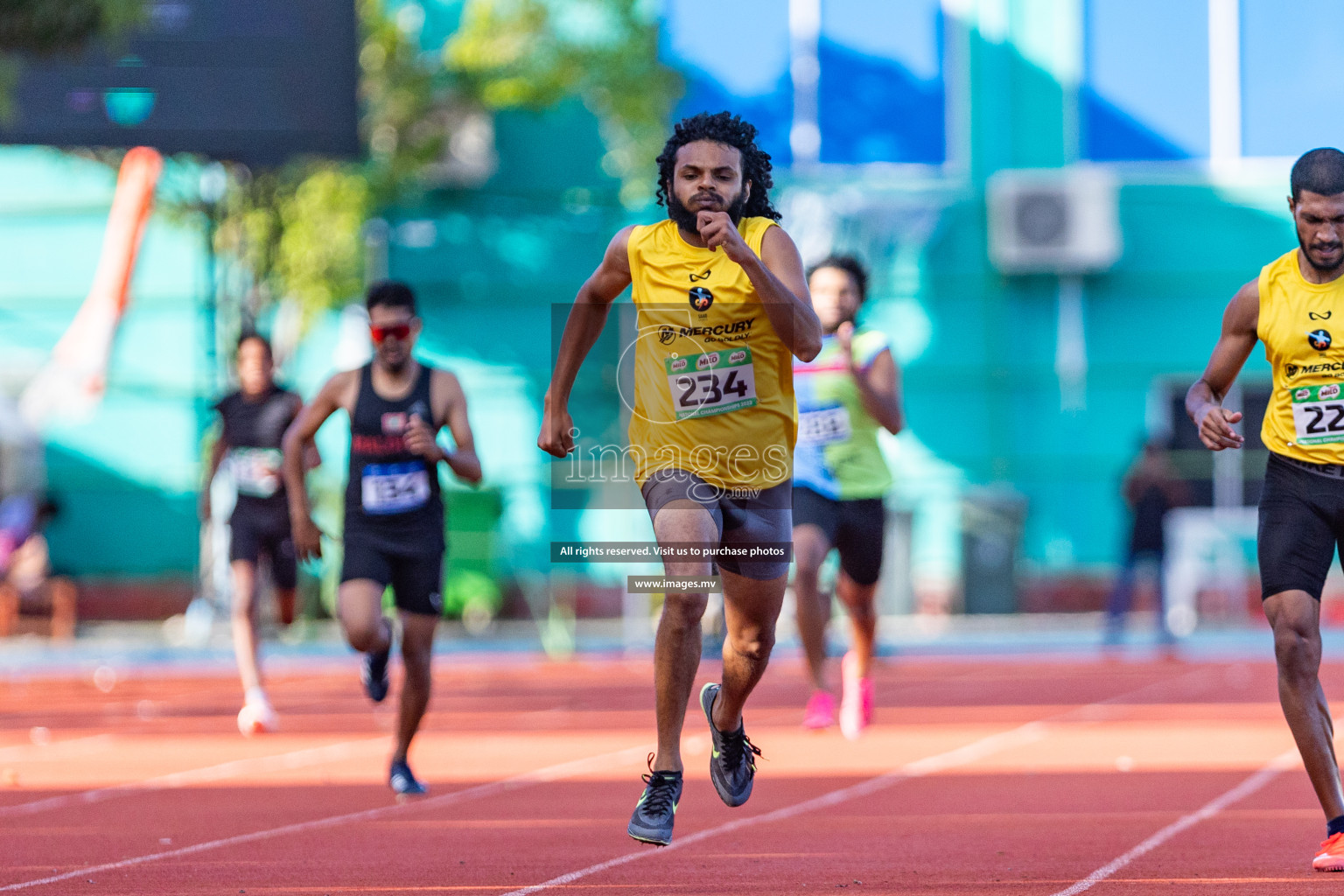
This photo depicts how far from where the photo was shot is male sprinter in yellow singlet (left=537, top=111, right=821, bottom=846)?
5.47 meters

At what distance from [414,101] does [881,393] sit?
14.0 metres

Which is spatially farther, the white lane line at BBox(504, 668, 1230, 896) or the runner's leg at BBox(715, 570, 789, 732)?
the white lane line at BBox(504, 668, 1230, 896)

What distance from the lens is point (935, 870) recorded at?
5727mm

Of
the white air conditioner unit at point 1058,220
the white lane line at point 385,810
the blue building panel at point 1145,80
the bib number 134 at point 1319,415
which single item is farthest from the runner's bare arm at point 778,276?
the blue building panel at point 1145,80

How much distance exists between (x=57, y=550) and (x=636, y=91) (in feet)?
31.9

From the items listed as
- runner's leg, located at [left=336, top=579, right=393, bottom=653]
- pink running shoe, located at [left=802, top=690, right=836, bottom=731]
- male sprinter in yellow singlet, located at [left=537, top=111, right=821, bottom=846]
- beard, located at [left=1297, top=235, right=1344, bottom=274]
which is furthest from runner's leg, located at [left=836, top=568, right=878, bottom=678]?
beard, located at [left=1297, top=235, right=1344, bottom=274]

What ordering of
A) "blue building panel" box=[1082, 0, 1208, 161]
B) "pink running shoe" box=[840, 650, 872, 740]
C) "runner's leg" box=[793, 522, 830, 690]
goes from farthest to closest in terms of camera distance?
"blue building panel" box=[1082, 0, 1208, 161] < "pink running shoe" box=[840, 650, 872, 740] < "runner's leg" box=[793, 522, 830, 690]

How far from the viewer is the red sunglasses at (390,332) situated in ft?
24.5

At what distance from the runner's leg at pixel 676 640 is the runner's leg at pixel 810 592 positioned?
11.7ft

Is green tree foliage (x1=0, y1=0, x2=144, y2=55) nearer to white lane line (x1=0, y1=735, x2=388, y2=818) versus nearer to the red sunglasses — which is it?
white lane line (x1=0, y1=735, x2=388, y2=818)

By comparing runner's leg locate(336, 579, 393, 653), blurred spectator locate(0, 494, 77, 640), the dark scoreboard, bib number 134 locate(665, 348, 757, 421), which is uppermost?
the dark scoreboard

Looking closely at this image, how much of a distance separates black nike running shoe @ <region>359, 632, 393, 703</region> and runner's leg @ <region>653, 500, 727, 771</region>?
2.78m

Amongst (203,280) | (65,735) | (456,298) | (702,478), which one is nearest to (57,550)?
(203,280)

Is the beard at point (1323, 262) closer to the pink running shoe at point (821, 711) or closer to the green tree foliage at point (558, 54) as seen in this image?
the pink running shoe at point (821, 711)
